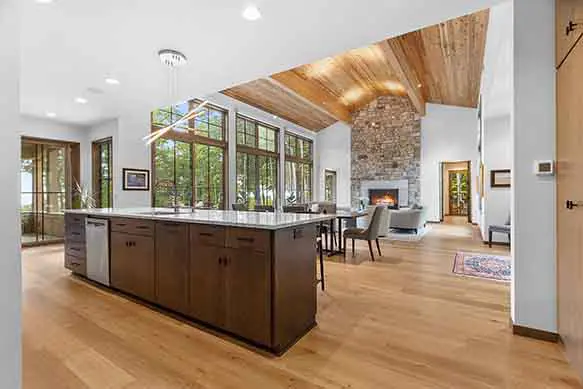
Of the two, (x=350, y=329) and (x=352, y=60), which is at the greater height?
(x=352, y=60)

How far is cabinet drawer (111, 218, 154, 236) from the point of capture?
2864 millimetres

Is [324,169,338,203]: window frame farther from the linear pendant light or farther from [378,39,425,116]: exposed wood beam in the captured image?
the linear pendant light

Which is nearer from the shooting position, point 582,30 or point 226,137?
point 582,30

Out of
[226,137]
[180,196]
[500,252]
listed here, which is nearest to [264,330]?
[500,252]

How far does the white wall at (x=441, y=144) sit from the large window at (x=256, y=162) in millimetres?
5446

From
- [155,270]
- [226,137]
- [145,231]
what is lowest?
[155,270]

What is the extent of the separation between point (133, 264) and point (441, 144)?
10663 mm

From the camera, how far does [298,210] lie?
5129 mm

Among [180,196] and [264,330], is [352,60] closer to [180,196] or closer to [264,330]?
[180,196]

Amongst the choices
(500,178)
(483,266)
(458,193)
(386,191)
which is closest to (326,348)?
(483,266)

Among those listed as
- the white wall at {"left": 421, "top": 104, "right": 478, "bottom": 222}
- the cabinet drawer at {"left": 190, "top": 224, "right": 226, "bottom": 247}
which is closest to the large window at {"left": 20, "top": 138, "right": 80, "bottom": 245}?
the cabinet drawer at {"left": 190, "top": 224, "right": 226, "bottom": 247}

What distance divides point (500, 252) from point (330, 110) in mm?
6893

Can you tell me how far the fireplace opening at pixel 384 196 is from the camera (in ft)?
36.8

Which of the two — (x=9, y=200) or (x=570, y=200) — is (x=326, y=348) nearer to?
(x=570, y=200)
